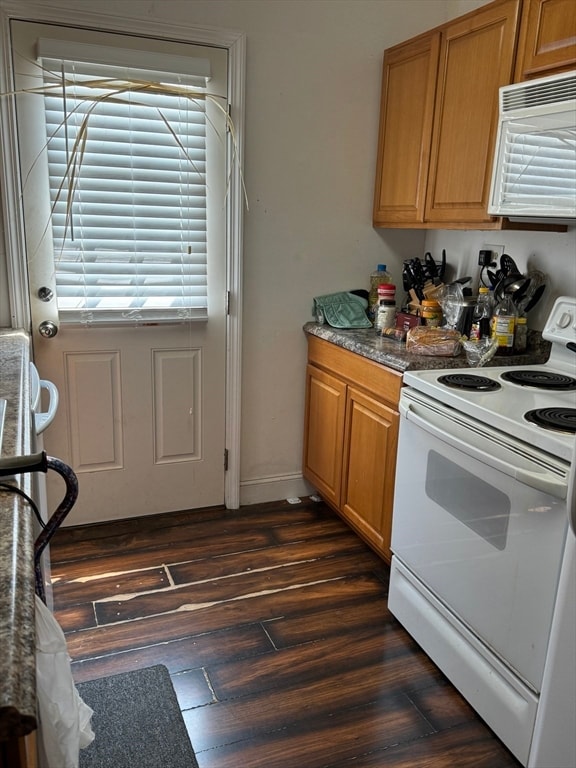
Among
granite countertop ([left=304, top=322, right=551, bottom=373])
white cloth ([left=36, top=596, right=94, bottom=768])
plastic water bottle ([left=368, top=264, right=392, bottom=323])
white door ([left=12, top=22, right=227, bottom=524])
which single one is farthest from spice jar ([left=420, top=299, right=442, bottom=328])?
white cloth ([left=36, top=596, right=94, bottom=768])

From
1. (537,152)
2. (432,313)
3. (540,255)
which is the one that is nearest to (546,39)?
(537,152)

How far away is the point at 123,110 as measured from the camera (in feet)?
7.98

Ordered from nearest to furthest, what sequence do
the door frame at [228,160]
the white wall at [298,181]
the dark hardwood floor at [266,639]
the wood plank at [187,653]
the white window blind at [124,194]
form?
the dark hardwood floor at [266,639] < the wood plank at [187,653] < the door frame at [228,160] < the white window blind at [124,194] < the white wall at [298,181]

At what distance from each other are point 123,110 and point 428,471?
186cm

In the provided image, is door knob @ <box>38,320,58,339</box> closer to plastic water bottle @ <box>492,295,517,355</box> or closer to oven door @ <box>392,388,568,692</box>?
oven door @ <box>392,388,568,692</box>

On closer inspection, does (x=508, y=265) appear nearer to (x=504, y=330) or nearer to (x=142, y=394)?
(x=504, y=330)

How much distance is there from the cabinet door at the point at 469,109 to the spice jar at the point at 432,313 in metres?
0.34

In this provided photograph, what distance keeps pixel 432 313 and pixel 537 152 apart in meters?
0.74

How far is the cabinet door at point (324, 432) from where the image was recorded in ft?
8.88

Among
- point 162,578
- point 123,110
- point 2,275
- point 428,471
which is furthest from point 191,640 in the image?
point 123,110

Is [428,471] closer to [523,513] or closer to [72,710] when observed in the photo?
[523,513]

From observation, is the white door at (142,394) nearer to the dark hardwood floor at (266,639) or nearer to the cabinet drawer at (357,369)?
the dark hardwood floor at (266,639)

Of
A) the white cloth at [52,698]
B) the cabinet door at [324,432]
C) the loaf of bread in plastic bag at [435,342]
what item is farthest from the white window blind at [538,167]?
the white cloth at [52,698]

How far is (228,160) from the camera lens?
8.64ft
